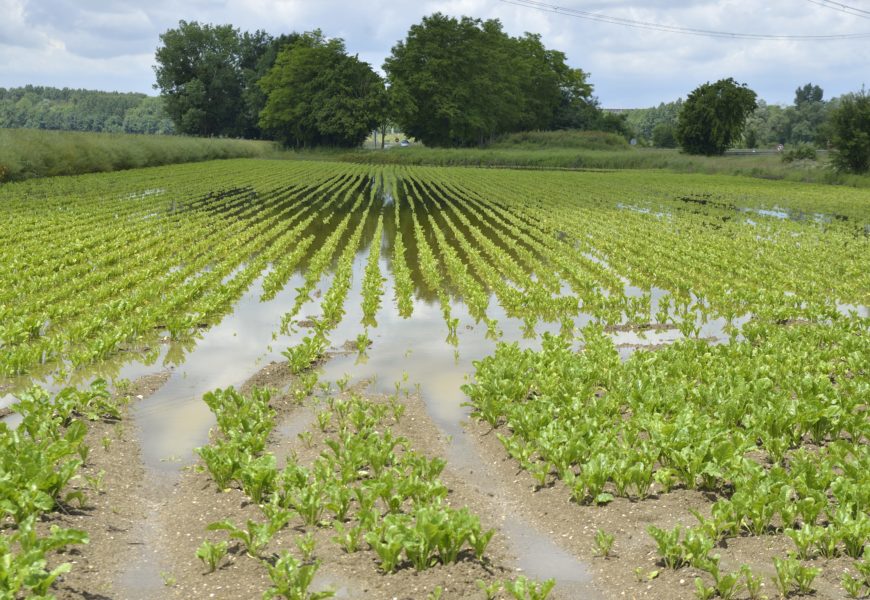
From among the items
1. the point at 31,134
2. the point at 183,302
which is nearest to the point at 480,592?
the point at 183,302

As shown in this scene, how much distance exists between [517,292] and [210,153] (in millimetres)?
60692

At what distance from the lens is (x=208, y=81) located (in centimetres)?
10619

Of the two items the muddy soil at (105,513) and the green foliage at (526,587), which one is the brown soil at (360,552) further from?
the green foliage at (526,587)

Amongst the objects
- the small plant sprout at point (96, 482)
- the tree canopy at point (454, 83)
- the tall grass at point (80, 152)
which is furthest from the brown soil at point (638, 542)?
the tree canopy at point (454, 83)

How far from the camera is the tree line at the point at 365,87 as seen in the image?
89.9m

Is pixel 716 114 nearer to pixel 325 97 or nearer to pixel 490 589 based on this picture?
pixel 325 97

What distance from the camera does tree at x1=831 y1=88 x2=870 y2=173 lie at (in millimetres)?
45969

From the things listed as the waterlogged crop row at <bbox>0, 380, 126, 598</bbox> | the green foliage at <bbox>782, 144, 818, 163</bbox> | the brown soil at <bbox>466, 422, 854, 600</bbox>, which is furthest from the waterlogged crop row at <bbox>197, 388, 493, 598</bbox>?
the green foliage at <bbox>782, 144, 818, 163</bbox>

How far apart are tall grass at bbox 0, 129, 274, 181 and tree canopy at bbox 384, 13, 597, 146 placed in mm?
32930

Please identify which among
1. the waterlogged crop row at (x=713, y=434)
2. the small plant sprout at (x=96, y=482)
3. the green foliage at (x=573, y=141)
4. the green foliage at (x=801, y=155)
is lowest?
the small plant sprout at (x=96, y=482)

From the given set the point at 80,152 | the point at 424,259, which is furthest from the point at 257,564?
the point at 80,152

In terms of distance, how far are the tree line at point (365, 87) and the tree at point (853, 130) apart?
163 ft

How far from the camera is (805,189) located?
4369cm

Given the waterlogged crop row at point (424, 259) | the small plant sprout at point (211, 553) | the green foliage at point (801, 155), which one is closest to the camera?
the small plant sprout at point (211, 553)
